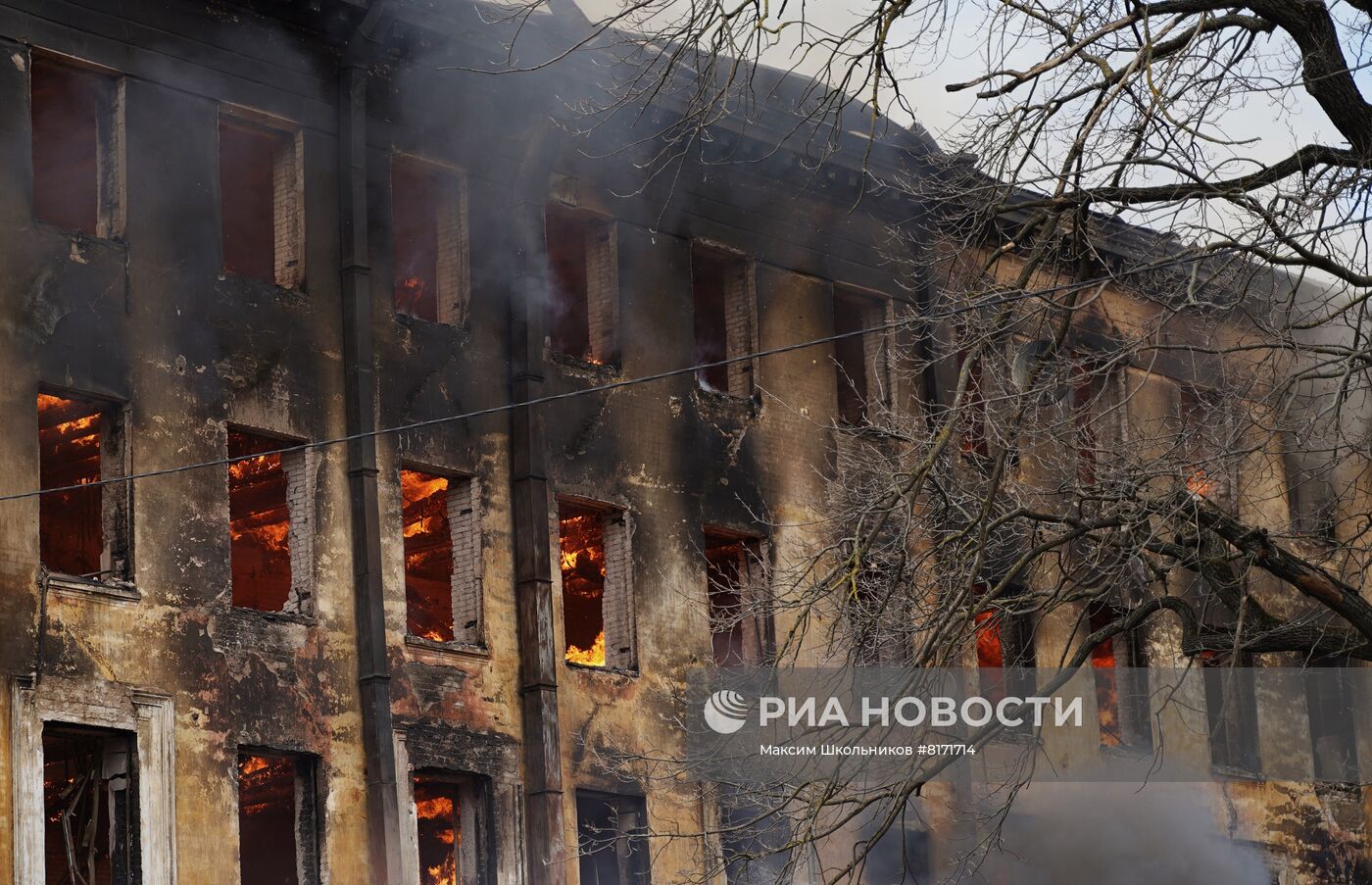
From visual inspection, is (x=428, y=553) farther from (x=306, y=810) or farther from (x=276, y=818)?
(x=306, y=810)

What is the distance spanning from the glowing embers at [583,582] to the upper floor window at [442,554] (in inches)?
46.7

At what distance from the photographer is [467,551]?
1933 centimetres

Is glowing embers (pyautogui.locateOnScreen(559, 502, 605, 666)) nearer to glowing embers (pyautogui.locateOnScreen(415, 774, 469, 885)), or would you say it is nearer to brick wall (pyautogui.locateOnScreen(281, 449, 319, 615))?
glowing embers (pyautogui.locateOnScreen(415, 774, 469, 885))

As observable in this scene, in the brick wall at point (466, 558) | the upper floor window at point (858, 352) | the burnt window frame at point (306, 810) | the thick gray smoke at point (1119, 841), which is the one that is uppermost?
the upper floor window at point (858, 352)

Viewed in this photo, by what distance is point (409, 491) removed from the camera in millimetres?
19828

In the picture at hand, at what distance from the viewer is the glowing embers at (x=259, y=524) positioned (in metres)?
18.6

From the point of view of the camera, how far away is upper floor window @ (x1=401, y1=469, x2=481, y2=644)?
63.2ft

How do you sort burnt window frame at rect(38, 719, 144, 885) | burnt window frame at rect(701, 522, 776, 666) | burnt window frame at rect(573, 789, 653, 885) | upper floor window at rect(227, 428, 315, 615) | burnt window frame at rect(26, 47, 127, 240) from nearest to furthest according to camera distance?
burnt window frame at rect(38, 719, 144, 885)
burnt window frame at rect(26, 47, 127, 240)
upper floor window at rect(227, 428, 315, 615)
burnt window frame at rect(573, 789, 653, 885)
burnt window frame at rect(701, 522, 776, 666)

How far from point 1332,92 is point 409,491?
10.8 metres

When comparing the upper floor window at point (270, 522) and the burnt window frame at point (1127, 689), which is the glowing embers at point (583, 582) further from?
the burnt window frame at point (1127, 689)

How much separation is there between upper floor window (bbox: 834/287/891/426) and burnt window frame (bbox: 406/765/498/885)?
6928 mm

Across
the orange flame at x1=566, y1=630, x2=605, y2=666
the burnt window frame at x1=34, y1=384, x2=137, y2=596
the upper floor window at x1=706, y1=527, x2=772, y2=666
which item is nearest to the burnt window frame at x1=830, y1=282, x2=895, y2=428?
the upper floor window at x1=706, y1=527, x2=772, y2=666

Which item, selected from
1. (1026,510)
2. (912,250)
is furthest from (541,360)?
(1026,510)

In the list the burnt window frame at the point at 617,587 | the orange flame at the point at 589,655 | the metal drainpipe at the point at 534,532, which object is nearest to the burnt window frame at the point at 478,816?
Result: the metal drainpipe at the point at 534,532
